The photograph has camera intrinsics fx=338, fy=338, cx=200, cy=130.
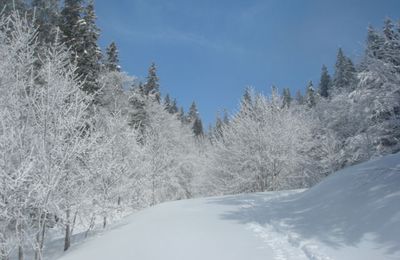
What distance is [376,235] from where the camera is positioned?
6.84 metres

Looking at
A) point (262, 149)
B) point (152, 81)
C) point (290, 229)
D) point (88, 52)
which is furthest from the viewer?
point (152, 81)

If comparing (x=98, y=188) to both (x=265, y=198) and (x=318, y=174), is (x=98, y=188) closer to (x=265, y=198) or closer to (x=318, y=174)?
(x=265, y=198)

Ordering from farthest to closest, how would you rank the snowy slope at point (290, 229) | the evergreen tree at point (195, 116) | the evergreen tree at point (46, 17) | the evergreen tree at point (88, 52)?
the evergreen tree at point (195, 116) < the evergreen tree at point (88, 52) < the evergreen tree at point (46, 17) < the snowy slope at point (290, 229)

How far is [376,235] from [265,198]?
9369mm

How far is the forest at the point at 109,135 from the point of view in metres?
9.29

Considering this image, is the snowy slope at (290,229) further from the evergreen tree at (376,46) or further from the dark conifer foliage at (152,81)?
the dark conifer foliage at (152,81)

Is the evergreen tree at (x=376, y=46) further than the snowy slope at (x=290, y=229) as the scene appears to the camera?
Yes

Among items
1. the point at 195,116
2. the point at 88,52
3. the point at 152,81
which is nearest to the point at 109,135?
the point at 88,52

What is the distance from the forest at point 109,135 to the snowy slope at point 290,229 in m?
2.19

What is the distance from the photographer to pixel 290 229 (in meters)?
9.58

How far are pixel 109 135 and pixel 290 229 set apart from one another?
455 inches

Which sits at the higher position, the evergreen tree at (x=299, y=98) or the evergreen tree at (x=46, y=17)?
the evergreen tree at (x=299, y=98)

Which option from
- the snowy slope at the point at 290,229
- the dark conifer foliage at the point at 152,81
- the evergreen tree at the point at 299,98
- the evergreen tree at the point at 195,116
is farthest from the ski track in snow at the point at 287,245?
the evergreen tree at the point at 195,116

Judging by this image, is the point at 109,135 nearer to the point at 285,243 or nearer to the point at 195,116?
the point at 285,243
